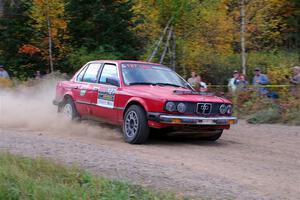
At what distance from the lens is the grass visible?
20.9 feet

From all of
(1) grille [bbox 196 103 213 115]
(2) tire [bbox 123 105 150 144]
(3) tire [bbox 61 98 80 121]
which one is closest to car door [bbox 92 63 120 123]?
(2) tire [bbox 123 105 150 144]

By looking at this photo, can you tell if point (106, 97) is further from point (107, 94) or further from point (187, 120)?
point (187, 120)

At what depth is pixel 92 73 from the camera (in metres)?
12.3

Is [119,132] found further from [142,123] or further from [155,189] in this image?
[155,189]

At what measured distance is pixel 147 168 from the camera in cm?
790

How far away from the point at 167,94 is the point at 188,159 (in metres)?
1.78

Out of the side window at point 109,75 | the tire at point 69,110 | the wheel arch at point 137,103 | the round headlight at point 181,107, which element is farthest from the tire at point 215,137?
the tire at point 69,110

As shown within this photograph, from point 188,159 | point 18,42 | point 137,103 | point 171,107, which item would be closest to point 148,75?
point 137,103

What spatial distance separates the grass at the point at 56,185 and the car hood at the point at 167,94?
309cm

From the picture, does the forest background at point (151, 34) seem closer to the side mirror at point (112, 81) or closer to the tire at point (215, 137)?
the side mirror at point (112, 81)

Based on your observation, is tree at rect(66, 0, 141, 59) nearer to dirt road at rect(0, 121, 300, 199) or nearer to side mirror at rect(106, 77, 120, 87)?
dirt road at rect(0, 121, 300, 199)

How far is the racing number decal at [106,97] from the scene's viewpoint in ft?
36.6

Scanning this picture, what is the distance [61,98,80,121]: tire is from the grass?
482cm

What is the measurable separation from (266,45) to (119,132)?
2009cm
